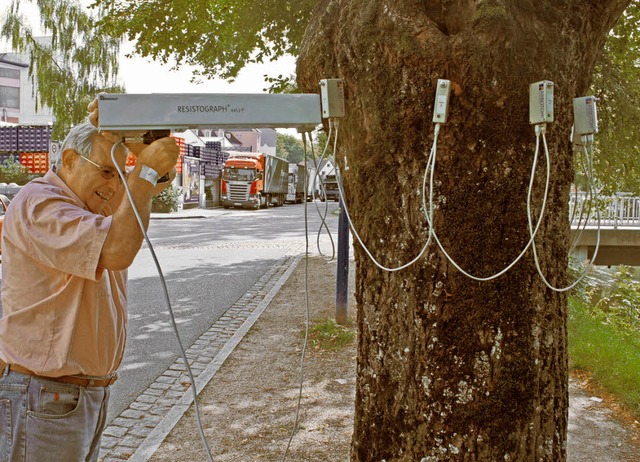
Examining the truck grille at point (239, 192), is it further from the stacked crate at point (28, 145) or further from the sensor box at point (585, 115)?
the sensor box at point (585, 115)

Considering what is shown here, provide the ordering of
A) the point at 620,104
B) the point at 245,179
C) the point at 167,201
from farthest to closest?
the point at 245,179 < the point at 167,201 < the point at 620,104

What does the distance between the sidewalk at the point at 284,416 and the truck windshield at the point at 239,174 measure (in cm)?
3220

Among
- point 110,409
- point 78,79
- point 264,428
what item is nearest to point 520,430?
point 264,428

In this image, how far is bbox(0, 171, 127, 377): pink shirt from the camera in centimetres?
204

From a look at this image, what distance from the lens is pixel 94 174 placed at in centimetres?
230

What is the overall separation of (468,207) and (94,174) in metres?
1.32

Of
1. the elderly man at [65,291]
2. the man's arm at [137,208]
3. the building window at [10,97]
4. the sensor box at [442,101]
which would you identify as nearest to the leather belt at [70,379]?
the elderly man at [65,291]

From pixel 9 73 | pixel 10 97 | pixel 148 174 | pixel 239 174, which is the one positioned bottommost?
pixel 148 174

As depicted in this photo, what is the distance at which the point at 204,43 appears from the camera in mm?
11828

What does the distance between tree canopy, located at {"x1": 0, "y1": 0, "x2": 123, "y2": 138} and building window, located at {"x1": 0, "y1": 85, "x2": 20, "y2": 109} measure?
3130cm

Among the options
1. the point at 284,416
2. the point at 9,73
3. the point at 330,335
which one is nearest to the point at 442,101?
the point at 284,416

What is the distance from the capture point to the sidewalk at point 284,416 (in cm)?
431

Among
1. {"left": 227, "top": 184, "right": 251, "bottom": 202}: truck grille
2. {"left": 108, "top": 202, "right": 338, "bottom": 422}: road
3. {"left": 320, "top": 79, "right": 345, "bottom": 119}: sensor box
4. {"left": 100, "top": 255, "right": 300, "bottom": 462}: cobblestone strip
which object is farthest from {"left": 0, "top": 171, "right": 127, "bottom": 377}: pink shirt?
{"left": 227, "top": 184, "right": 251, "bottom": 202}: truck grille

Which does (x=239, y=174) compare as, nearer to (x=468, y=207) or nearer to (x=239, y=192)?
(x=239, y=192)
